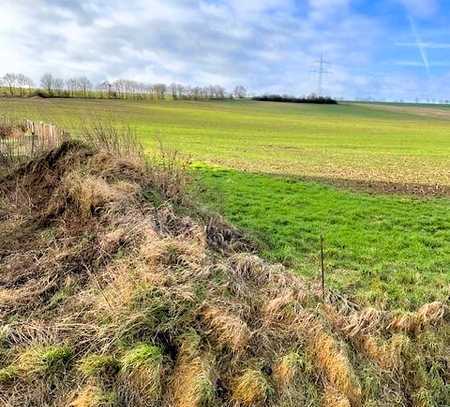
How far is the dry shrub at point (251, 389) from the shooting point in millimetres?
4176

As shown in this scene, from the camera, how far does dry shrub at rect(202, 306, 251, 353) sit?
462 centimetres

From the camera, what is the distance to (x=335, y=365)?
4.64 meters

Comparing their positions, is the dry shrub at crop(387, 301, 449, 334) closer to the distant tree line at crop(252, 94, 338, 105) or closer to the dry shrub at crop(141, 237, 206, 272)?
the dry shrub at crop(141, 237, 206, 272)

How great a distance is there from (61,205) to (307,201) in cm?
732

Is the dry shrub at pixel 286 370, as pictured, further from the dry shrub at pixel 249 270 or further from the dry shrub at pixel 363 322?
the dry shrub at pixel 249 270

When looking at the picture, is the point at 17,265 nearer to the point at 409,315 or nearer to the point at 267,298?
the point at 267,298

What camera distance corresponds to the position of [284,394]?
14.0 feet

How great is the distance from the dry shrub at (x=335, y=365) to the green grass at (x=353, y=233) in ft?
5.47

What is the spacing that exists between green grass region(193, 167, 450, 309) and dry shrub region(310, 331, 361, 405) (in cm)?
167

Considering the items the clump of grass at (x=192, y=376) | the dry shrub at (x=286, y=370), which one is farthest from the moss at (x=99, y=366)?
the dry shrub at (x=286, y=370)

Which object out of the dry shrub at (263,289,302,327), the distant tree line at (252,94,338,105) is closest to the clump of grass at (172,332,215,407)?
the dry shrub at (263,289,302,327)

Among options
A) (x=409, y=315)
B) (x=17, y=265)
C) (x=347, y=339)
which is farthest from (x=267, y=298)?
(x=17, y=265)

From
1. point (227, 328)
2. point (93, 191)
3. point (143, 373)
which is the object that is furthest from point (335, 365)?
point (93, 191)

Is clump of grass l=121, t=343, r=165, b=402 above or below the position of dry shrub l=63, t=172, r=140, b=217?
below
